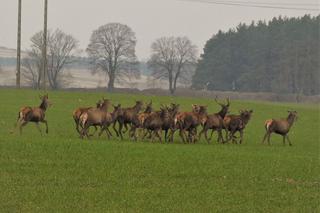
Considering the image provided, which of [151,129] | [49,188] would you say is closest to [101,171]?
[49,188]

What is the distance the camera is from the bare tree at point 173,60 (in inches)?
5143

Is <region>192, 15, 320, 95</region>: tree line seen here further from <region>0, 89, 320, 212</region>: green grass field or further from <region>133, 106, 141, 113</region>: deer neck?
<region>0, 89, 320, 212</region>: green grass field

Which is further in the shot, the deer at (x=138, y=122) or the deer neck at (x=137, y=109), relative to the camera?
the deer neck at (x=137, y=109)

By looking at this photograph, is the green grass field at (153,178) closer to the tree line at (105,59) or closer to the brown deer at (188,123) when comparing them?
the brown deer at (188,123)

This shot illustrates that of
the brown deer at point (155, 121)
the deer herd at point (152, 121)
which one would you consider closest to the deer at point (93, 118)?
the deer herd at point (152, 121)

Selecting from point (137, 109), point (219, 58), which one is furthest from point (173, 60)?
point (137, 109)

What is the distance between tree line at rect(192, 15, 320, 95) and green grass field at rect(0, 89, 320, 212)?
291 ft

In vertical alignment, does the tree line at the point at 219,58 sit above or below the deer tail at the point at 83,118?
above

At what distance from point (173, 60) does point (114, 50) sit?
20.6 meters

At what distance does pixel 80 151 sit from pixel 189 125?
8330mm

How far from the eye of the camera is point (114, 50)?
374 ft

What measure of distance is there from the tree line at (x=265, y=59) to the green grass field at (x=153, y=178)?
88587 millimetres

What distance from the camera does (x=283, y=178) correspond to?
18.2 metres

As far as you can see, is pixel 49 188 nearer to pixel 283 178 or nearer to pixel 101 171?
pixel 101 171
